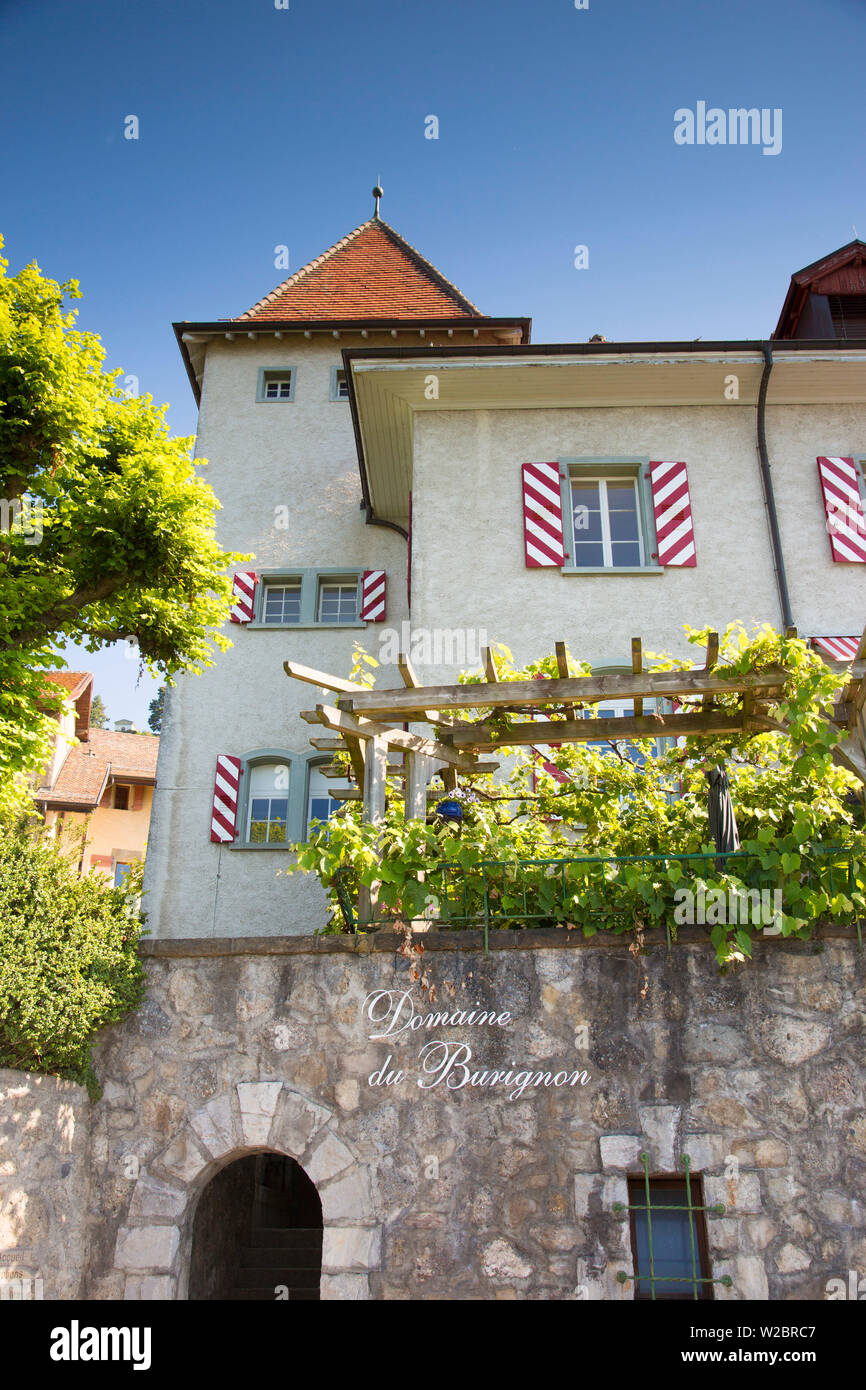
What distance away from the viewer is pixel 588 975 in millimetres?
6410

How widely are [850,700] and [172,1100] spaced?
530 cm

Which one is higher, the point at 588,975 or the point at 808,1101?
the point at 588,975

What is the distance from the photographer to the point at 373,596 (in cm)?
1391

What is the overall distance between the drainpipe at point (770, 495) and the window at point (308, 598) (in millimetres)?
5185

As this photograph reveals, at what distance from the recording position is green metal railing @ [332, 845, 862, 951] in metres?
6.42

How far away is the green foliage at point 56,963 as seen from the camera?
596 centimetres

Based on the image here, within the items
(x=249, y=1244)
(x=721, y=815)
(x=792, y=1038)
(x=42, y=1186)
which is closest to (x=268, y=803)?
(x=249, y=1244)

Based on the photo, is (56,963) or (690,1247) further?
(56,963)

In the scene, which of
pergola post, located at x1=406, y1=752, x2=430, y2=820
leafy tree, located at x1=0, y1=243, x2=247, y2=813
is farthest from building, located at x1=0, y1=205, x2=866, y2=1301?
leafy tree, located at x1=0, y1=243, x2=247, y2=813

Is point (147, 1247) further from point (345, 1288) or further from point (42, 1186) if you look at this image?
point (345, 1288)

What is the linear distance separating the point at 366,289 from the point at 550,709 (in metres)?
11.0

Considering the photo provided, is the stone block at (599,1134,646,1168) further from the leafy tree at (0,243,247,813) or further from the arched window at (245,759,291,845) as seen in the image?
the arched window at (245,759,291,845)
